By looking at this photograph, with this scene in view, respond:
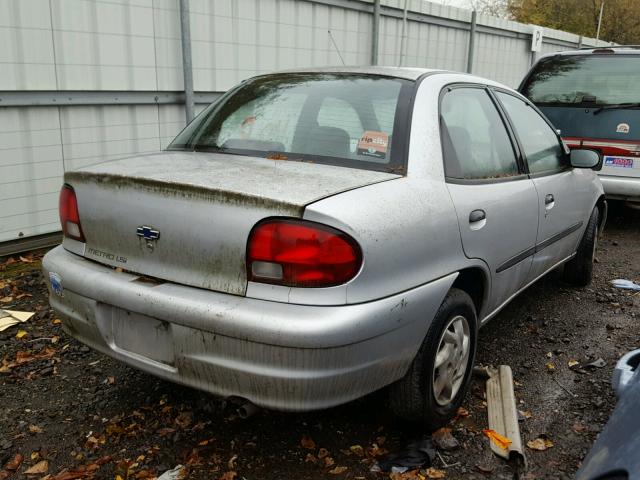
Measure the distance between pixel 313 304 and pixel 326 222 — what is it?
290mm

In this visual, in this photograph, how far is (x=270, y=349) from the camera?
2107 mm

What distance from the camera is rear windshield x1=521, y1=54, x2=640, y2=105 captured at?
6531 millimetres

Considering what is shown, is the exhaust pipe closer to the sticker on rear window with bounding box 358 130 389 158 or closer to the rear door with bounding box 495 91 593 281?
the sticker on rear window with bounding box 358 130 389 158

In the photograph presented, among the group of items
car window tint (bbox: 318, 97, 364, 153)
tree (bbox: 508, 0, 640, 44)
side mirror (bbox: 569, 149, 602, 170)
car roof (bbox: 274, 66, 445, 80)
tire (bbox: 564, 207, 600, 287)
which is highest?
tree (bbox: 508, 0, 640, 44)

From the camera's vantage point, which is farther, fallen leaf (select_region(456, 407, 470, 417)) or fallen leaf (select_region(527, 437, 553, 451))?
fallen leaf (select_region(456, 407, 470, 417))

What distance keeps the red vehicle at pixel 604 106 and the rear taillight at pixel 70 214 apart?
5625 millimetres

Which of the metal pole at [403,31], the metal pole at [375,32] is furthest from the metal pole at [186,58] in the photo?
the metal pole at [403,31]

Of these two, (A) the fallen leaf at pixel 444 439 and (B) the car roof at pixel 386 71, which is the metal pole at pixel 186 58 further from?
(A) the fallen leaf at pixel 444 439

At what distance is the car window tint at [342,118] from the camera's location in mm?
2805

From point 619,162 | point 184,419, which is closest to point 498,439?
point 184,419

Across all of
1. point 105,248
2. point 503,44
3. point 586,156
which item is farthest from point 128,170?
point 503,44

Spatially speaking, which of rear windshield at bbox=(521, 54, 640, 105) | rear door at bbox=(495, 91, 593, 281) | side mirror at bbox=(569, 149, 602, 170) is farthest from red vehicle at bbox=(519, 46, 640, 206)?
side mirror at bbox=(569, 149, 602, 170)

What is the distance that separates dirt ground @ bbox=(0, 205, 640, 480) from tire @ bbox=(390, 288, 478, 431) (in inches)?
4.5

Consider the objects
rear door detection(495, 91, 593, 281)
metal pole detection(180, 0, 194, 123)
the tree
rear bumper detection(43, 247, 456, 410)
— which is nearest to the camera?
rear bumper detection(43, 247, 456, 410)
